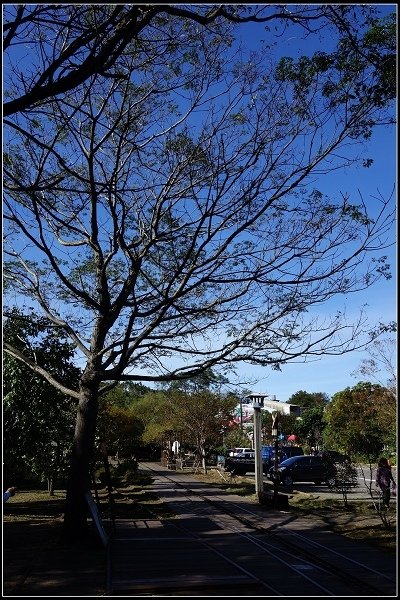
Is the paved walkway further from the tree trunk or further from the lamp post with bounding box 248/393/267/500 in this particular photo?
the lamp post with bounding box 248/393/267/500

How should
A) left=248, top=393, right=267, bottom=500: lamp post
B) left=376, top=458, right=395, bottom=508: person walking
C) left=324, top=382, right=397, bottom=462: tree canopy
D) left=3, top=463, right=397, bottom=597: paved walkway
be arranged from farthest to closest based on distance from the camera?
left=324, top=382, right=397, bottom=462: tree canopy
left=248, top=393, right=267, bottom=500: lamp post
left=376, top=458, right=395, bottom=508: person walking
left=3, top=463, right=397, bottom=597: paved walkway

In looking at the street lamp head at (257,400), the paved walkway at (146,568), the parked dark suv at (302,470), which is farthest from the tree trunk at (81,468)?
the parked dark suv at (302,470)

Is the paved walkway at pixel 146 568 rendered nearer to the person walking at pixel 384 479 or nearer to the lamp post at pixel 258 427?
the person walking at pixel 384 479

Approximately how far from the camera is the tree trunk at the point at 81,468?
36.8 feet

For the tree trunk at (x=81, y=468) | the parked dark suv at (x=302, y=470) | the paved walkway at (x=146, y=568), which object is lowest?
the parked dark suv at (x=302, y=470)

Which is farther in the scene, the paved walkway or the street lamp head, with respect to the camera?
the street lamp head

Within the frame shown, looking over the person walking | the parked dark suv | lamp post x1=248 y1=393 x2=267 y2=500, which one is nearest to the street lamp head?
lamp post x1=248 y1=393 x2=267 y2=500

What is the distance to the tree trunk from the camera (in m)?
11.2

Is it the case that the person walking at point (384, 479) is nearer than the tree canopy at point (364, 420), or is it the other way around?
the person walking at point (384, 479)

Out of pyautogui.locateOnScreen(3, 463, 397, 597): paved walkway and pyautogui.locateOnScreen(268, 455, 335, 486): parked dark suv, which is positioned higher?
pyautogui.locateOnScreen(3, 463, 397, 597): paved walkway

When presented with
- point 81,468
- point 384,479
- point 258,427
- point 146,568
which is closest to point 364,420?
point 258,427

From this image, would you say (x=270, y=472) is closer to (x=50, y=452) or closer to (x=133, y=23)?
(x=50, y=452)

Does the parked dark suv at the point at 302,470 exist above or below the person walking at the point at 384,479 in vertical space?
below

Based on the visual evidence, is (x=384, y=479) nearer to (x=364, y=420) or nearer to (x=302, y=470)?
(x=302, y=470)
